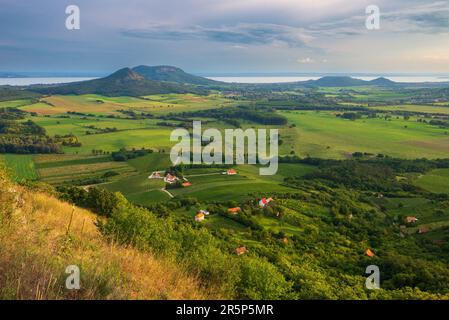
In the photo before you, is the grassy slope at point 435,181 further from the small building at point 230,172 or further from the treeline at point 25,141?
the treeline at point 25,141

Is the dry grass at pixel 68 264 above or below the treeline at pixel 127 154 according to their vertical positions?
above

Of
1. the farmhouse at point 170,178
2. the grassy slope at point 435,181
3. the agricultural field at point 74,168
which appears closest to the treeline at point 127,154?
the agricultural field at point 74,168

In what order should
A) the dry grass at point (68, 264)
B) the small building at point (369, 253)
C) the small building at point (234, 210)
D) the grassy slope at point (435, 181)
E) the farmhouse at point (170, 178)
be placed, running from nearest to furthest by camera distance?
the dry grass at point (68, 264)
the small building at point (369, 253)
the small building at point (234, 210)
the farmhouse at point (170, 178)
the grassy slope at point (435, 181)

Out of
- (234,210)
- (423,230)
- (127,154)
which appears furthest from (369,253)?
(127,154)

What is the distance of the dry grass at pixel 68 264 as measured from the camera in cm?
567

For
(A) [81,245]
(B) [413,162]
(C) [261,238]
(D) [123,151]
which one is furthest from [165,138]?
(A) [81,245]

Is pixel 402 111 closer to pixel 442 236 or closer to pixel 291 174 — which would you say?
pixel 291 174

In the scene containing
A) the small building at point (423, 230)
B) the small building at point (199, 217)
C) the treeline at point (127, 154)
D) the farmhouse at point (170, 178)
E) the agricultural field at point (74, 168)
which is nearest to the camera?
the small building at point (199, 217)

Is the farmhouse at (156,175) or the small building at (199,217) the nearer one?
the small building at (199,217)

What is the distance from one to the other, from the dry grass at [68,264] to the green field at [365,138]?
8965 centimetres

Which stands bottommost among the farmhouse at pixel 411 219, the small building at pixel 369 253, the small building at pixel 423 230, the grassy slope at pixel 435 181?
the small building at pixel 423 230

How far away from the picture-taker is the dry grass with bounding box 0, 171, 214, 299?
5.67 metres

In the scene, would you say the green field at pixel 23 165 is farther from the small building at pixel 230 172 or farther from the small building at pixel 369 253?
the small building at pixel 369 253
